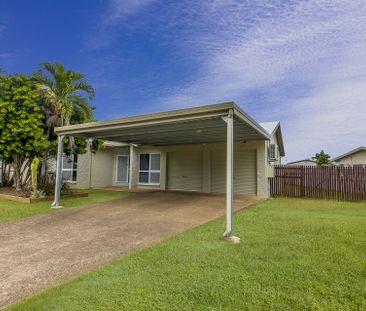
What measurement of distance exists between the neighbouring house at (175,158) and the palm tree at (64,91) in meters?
1.61

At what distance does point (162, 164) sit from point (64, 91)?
715 cm

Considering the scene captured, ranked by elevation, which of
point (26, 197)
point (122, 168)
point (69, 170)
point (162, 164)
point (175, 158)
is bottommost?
point (26, 197)

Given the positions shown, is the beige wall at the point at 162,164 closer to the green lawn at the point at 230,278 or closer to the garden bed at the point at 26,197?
the garden bed at the point at 26,197

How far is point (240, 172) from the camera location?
13156 mm

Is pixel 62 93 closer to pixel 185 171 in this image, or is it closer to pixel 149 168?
pixel 149 168

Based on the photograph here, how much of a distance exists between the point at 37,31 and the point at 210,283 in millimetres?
16151

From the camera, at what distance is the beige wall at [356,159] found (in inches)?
823

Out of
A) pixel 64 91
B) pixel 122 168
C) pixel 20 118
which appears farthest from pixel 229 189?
pixel 122 168

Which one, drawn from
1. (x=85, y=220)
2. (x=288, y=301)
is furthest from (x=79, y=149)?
(x=288, y=301)

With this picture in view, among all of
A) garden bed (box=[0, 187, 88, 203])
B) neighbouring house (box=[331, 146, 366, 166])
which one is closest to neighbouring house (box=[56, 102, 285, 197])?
garden bed (box=[0, 187, 88, 203])

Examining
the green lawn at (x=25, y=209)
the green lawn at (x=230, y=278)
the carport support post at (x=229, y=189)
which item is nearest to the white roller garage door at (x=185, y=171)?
the green lawn at (x=25, y=209)

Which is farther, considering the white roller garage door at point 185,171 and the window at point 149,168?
the window at point 149,168

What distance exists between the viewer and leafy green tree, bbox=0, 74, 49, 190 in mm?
10336

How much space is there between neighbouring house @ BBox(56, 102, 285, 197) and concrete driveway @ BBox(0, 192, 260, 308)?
290 cm
